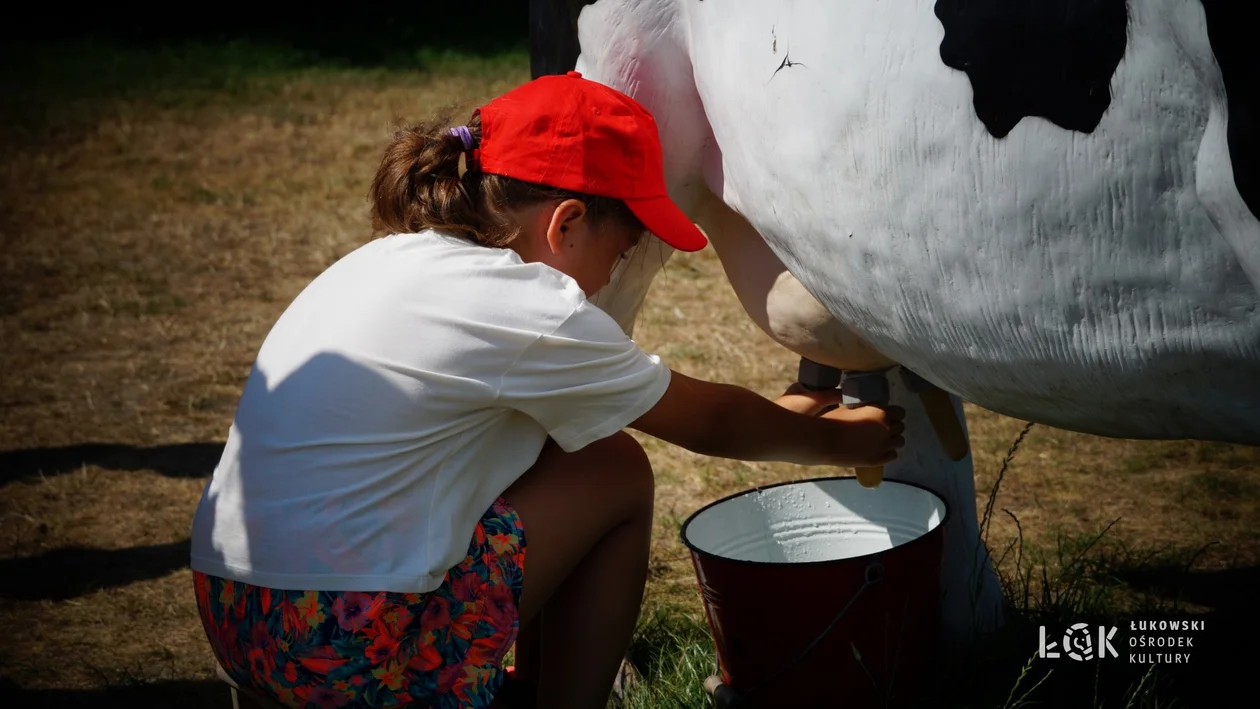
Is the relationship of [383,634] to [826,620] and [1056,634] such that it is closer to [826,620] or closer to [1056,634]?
[826,620]

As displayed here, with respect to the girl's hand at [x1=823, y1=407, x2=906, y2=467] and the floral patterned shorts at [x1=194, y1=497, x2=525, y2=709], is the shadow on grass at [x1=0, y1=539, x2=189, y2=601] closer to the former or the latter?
the floral patterned shorts at [x1=194, y1=497, x2=525, y2=709]

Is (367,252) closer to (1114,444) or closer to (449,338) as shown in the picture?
(449,338)

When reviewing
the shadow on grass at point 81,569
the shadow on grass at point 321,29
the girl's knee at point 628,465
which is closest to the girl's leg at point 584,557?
the girl's knee at point 628,465

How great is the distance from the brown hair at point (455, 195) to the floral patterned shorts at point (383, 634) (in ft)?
1.05

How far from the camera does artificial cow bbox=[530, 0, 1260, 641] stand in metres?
1.07

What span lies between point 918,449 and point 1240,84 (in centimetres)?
92

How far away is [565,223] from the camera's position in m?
1.38

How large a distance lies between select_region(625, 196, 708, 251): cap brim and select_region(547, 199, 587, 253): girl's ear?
0.19 feet

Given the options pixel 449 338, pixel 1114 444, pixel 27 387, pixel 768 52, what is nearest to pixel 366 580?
pixel 449 338

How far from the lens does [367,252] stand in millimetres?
1389

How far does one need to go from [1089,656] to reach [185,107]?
5999 millimetres

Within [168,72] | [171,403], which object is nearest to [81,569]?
[171,403]

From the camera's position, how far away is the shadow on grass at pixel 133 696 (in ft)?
6.13

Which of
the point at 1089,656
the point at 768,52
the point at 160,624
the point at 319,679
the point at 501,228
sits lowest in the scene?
the point at 160,624
